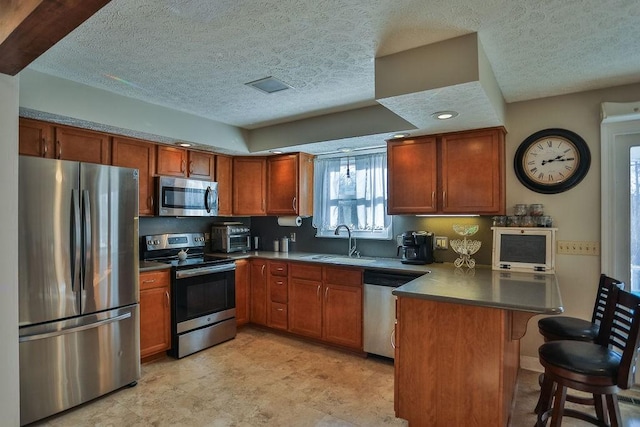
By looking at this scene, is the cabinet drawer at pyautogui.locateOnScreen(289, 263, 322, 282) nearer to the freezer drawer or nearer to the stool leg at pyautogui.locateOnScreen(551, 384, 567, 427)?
the freezer drawer

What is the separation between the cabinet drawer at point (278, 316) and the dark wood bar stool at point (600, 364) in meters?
2.51

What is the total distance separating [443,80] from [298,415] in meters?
2.39

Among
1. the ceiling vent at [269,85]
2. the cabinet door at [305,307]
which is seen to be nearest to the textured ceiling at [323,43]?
the ceiling vent at [269,85]

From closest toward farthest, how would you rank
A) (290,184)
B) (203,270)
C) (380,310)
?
(380,310)
(203,270)
(290,184)

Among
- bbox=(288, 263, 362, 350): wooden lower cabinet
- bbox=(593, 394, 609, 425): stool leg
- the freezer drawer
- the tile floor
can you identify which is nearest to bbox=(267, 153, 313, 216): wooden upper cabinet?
bbox=(288, 263, 362, 350): wooden lower cabinet

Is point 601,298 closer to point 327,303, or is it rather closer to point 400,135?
point 400,135

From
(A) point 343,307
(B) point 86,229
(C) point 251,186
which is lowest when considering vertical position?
(A) point 343,307

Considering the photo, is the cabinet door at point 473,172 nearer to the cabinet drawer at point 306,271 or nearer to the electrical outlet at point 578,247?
the electrical outlet at point 578,247

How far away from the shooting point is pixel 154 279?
323 cm

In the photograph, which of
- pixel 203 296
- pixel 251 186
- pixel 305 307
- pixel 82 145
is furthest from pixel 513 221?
pixel 82 145

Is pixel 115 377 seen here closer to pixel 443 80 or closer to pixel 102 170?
pixel 102 170

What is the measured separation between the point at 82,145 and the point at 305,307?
2.62 m

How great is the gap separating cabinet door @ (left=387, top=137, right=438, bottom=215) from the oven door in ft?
6.43

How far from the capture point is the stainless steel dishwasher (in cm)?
316
